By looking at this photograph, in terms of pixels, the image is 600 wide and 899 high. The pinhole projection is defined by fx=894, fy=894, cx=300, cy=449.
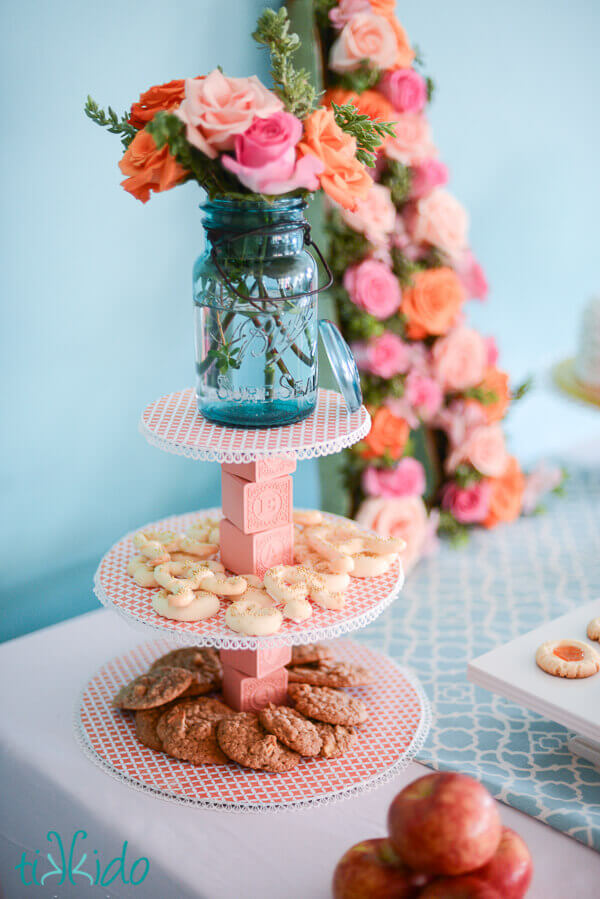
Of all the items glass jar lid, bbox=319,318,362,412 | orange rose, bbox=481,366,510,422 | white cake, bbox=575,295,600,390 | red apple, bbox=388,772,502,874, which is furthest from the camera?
white cake, bbox=575,295,600,390

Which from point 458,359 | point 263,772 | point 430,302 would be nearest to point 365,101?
point 430,302

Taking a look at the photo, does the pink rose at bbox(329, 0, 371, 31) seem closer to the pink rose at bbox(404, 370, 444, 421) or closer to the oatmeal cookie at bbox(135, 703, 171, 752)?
the pink rose at bbox(404, 370, 444, 421)

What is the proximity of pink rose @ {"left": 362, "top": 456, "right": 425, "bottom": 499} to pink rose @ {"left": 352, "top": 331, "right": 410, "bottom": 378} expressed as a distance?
197mm

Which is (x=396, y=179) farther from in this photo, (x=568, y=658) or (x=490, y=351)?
(x=568, y=658)

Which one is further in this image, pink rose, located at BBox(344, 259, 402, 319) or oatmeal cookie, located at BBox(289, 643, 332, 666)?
pink rose, located at BBox(344, 259, 402, 319)

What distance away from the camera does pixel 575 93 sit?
256 cm

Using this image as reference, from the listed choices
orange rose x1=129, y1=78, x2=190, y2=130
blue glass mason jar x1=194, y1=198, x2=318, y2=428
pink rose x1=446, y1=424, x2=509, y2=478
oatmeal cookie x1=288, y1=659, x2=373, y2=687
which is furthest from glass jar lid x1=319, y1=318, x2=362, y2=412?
pink rose x1=446, y1=424, x2=509, y2=478

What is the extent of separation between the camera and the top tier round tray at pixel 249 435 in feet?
3.46

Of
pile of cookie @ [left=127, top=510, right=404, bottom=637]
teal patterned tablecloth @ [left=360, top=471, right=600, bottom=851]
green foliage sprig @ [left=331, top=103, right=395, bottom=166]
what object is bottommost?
teal patterned tablecloth @ [left=360, top=471, right=600, bottom=851]

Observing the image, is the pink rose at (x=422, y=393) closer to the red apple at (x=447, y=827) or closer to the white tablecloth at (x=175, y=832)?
the white tablecloth at (x=175, y=832)

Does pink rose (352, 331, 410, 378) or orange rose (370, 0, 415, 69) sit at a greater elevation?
orange rose (370, 0, 415, 69)

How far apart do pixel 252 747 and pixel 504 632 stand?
657mm

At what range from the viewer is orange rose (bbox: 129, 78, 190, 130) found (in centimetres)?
104

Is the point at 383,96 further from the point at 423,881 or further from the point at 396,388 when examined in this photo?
the point at 423,881
